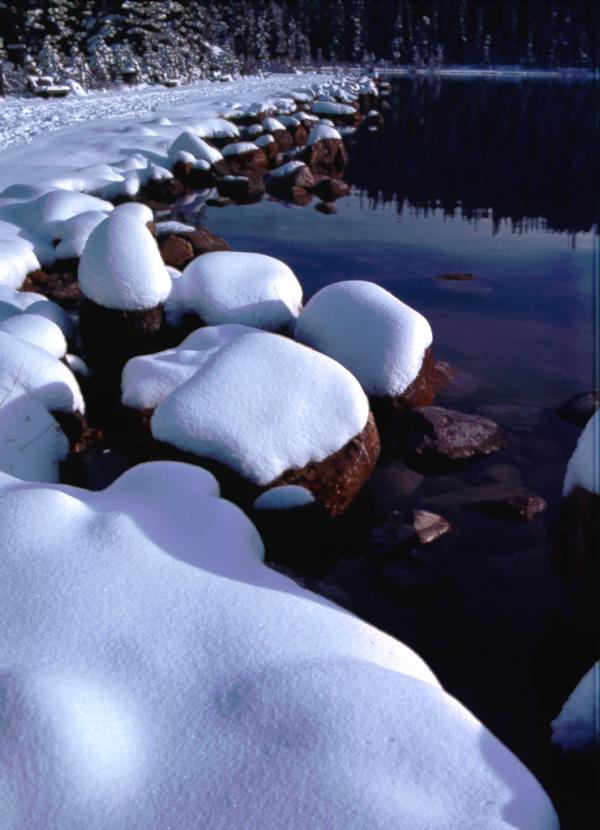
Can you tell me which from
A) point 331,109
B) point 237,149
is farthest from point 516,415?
point 331,109

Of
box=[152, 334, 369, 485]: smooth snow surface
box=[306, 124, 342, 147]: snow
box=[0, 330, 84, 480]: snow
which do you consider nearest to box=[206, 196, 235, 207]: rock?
box=[306, 124, 342, 147]: snow

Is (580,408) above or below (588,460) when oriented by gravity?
below

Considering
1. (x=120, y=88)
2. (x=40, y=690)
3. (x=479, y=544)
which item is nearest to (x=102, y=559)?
(x=40, y=690)

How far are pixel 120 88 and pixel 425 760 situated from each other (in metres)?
28.0

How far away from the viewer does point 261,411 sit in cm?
398

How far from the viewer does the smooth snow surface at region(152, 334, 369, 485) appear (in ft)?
12.9

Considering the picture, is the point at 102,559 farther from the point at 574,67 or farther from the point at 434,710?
the point at 574,67

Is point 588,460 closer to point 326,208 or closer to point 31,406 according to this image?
point 31,406

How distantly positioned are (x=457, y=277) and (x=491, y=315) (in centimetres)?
132

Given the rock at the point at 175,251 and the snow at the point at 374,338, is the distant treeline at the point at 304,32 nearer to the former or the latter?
the rock at the point at 175,251

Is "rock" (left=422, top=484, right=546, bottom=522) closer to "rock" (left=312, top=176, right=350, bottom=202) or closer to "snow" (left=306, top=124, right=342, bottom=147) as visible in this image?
"rock" (left=312, top=176, right=350, bottom=202)

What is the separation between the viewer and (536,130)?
2236 cm

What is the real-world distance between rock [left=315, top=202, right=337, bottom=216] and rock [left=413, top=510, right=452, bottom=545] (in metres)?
8.92

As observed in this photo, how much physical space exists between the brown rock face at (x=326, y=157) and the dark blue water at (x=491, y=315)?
368 millimetres
